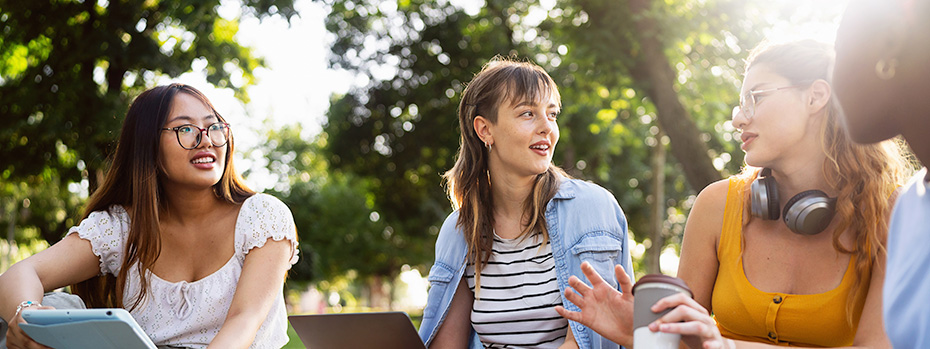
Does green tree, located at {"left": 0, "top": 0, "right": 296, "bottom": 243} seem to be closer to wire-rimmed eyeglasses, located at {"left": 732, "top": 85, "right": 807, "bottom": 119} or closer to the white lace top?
the white lace top

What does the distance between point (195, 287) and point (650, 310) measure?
2.20 meters

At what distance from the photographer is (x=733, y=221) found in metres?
2.81

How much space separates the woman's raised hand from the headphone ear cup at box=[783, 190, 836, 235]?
84 cm

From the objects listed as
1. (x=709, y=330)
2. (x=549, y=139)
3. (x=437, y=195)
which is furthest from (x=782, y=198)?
(x=437, y=195)

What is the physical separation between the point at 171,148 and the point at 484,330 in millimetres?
1544

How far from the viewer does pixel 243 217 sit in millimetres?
3180

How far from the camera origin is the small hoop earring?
1.20 meters

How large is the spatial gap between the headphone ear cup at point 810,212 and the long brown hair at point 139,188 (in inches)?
88.3

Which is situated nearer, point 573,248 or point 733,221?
point 733,221

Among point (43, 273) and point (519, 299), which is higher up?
point (43, 273)

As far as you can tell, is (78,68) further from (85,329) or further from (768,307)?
(768,307)

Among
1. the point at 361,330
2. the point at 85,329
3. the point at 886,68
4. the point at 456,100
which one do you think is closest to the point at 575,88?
the point at 456,100

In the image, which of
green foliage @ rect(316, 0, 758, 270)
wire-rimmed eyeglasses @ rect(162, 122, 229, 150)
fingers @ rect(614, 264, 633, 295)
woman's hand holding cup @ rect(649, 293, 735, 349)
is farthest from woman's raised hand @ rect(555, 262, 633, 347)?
green foliage @ rect(316, 0, 758, 270)

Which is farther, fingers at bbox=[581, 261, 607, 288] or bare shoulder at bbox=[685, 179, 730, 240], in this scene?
bare shoulder at bbox=[685, 179, 730, 240]
